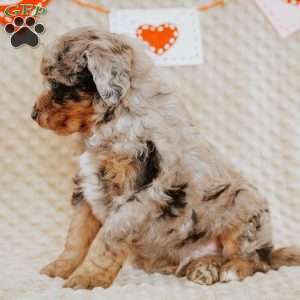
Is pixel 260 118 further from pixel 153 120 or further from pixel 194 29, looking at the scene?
pixel 153 120

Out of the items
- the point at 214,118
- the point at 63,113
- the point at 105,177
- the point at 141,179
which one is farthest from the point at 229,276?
the point at 214,118

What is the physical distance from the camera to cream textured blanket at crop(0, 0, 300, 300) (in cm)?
Result: 337

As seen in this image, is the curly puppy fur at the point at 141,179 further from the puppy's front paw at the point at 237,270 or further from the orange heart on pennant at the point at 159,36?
the orange heart on pennant at the point at 159,36

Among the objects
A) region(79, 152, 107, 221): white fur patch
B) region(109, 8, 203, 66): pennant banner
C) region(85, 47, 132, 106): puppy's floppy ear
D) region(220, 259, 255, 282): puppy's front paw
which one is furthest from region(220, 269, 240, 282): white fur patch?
region(109, 8, 203, 66): pennant banner

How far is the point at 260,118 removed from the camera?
141 inches

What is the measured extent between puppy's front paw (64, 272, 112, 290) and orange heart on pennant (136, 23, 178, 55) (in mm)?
1495

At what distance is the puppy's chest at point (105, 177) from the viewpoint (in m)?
2.49

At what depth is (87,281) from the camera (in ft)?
7.75

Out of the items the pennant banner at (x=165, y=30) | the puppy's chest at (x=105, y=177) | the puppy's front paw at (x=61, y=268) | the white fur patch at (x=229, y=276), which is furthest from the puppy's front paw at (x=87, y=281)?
the pennant banner at (x=165, y=30)

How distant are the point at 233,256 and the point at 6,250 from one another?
1213 mm

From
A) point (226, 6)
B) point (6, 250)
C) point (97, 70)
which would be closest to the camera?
point (97, 70)

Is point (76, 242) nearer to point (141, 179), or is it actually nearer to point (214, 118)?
point (141, 179)

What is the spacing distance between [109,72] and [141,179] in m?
0.48

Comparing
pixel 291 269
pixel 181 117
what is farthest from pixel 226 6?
pixel 291 269
